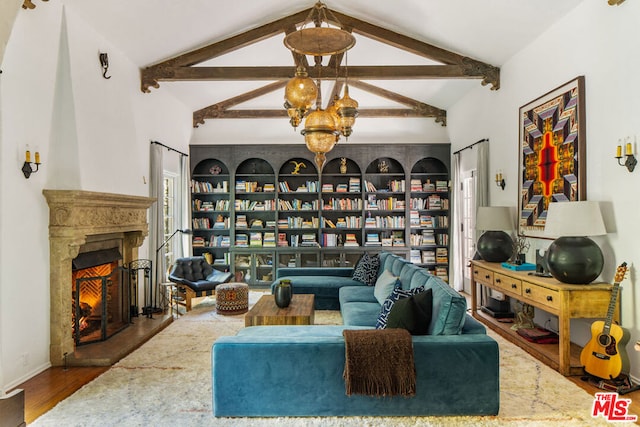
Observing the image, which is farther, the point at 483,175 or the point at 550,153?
the point at 483,175

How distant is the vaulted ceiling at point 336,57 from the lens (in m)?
4.48

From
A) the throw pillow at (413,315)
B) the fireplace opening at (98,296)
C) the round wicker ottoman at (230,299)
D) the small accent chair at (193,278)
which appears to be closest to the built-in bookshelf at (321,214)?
the small accent chair at (193,278)

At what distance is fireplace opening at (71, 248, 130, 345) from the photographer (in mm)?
4246

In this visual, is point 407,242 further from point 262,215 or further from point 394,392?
point 394,392

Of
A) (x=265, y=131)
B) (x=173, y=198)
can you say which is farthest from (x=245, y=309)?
(x=265, y=131)

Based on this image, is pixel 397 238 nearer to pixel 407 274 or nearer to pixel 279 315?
pixel 407 274

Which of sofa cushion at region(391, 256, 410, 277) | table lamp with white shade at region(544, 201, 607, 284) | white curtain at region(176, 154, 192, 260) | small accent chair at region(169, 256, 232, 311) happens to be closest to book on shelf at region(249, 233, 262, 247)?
white curtain at region(176, 154, 192, 260)

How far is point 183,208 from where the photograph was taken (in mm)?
7445

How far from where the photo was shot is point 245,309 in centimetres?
596

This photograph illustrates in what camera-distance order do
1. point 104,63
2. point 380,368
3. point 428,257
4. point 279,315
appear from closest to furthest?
point 380,368 → point 279,315 → point 104,63 → point 428,257

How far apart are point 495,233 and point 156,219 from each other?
178 inches

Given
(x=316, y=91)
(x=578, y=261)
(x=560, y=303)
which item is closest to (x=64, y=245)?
(x=316, y=91)

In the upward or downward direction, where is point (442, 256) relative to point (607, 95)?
downward

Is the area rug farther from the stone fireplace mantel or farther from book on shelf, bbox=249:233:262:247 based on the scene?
book on shelf, bbox=249:233:262:247
